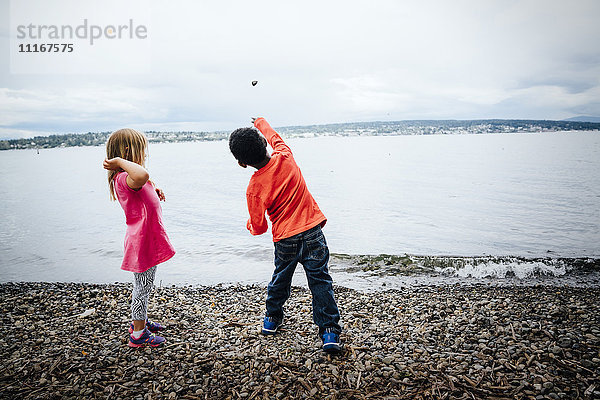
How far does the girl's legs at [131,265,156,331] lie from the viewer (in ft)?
16.3

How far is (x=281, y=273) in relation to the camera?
5004mm

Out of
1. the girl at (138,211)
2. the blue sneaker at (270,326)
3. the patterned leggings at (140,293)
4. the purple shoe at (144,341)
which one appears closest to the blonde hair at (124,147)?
the girl at (138,211)

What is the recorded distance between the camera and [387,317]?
20.6 ft

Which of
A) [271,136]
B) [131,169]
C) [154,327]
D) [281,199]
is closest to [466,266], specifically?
[281,199]

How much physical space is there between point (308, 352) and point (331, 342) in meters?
0.34

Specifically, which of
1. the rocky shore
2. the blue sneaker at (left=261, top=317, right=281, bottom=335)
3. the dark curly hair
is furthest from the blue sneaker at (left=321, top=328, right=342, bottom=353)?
the dark curly hair

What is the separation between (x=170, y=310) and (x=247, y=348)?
226 centimetres

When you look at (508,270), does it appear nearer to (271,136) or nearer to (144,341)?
(271,136)

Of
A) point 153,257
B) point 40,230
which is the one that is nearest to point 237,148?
point 153,257

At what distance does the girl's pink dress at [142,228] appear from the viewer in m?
4.75

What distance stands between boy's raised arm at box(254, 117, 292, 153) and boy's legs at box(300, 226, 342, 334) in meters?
1.09

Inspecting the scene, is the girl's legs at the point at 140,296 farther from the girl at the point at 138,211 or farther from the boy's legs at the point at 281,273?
the boy's legs at the point at 281,273

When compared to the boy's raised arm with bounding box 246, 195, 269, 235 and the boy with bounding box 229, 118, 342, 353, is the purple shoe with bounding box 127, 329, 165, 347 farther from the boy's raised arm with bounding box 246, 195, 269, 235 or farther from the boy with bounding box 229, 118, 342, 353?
the boy's raised arm with bounding box 246, 195, 269, 235

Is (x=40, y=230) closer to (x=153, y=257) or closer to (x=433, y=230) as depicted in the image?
(x=153, y=257)
